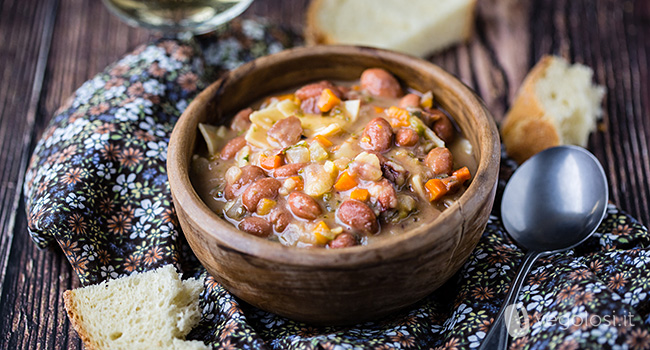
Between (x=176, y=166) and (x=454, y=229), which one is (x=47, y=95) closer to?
(x=176, y=166)

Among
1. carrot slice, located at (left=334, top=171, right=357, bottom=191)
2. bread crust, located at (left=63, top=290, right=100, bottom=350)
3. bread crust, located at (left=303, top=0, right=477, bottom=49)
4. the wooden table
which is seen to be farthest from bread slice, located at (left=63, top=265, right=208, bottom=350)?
bread crust, located at (left=303, top=0, right=477, bottom=49)

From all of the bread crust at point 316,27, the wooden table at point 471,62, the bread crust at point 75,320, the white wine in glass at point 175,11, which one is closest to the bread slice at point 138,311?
the bread crust at point 75,320

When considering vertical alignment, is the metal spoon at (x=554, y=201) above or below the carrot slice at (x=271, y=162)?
below

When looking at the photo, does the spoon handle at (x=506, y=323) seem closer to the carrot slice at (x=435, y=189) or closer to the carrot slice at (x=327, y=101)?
the carrot slice at (x=435, y=189)

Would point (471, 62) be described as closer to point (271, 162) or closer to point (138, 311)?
point (271, 162)

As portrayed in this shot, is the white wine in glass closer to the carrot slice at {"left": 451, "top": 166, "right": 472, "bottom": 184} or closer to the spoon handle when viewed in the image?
the carrot slice at {"left": 451, "top": 166, "right": 472, "bottom": 184}

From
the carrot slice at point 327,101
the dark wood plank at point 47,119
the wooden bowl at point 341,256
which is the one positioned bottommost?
the dark wood plank at point 47,119

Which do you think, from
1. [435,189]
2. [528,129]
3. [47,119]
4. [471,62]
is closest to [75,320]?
[435,189]
